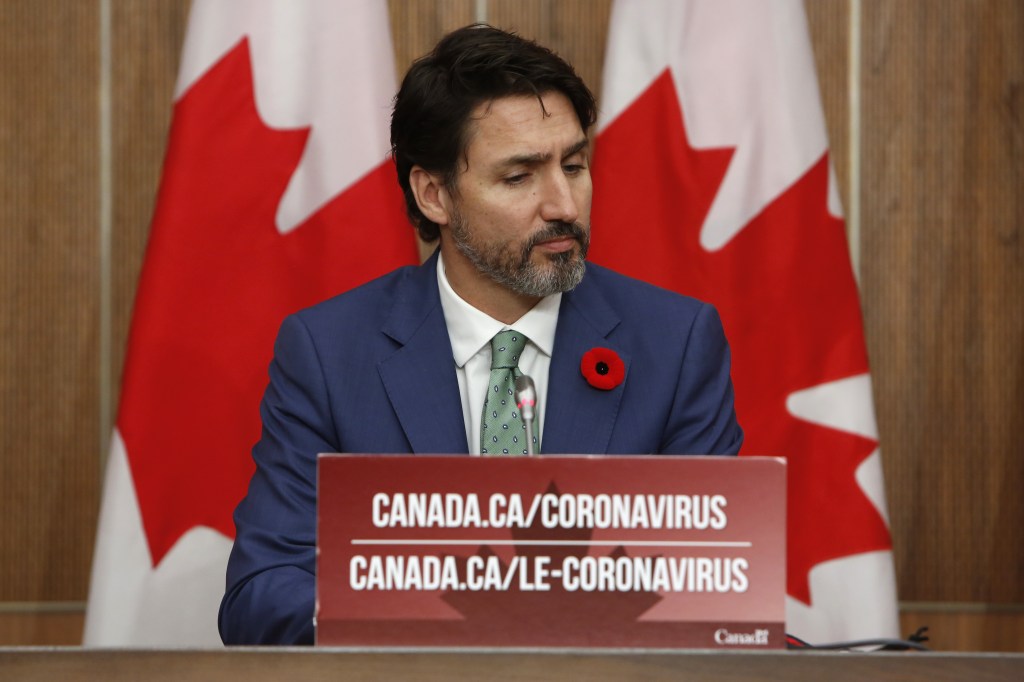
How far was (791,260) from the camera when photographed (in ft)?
8.18

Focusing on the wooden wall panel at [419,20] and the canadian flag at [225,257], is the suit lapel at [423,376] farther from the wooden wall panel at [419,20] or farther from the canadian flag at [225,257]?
the wooden wall panel at [419,20]

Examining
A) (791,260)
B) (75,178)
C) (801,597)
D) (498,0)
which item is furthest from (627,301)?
(75,178)

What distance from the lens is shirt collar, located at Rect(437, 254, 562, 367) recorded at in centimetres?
191

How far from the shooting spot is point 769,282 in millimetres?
2494

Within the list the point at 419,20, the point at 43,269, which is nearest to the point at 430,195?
the point at 419,20

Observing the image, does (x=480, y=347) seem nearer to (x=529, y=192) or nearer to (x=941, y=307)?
(x=529, y=192)

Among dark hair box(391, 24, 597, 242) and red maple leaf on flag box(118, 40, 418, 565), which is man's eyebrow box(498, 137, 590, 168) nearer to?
dark hair box(391, 24, 597, 242)

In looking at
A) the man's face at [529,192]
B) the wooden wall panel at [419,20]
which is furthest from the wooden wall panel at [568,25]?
the man's face at [529,192]

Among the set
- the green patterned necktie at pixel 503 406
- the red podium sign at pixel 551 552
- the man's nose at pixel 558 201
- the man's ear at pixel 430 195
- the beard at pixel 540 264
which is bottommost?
the red podium sign at pixel 551 552

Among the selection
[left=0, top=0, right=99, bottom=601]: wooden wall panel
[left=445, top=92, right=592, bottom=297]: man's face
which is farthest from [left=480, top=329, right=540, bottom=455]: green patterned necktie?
[left=0, top=0, right=99, bottom=601]: wooden wall panel

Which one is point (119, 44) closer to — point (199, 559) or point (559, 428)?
point (199, 559)

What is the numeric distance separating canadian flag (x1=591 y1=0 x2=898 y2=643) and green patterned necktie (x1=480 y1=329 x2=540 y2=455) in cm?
70

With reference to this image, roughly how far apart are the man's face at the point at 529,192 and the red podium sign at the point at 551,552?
0.83 meters

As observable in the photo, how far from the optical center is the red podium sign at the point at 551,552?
1.07 metres
